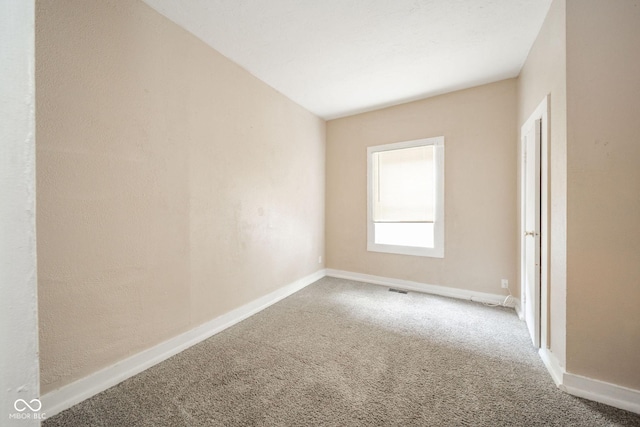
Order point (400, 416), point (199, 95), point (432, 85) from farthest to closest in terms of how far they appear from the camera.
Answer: point (432, 85) → point (199, 95) → point (400, 416)

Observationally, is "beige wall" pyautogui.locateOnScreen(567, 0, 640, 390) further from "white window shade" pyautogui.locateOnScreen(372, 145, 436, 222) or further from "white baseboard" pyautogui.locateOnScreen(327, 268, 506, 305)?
"white window shade" pyautogui.locateOnScreen(372, 145, 436, 222)

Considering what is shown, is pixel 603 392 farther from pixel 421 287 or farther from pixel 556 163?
pixel 421 287

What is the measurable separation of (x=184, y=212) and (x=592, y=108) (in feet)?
9.96

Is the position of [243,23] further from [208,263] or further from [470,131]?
[470,131]

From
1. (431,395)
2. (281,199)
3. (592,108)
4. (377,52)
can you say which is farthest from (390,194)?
(431,395)

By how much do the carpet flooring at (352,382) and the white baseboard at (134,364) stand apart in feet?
0.16

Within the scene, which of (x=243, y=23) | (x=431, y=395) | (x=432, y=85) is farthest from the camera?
(x=432, y=85)

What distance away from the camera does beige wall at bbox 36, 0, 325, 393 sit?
1486 mm

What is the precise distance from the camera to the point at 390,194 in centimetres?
390

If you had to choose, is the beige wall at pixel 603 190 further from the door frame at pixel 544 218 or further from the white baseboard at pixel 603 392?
the door frame at pixel 544 218

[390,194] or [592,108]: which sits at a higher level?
[592,108]

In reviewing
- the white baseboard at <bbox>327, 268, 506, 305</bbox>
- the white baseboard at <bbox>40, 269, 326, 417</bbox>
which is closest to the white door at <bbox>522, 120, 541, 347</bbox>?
the white baseboard at <bbox>327, 268, 506, 305</bbox>

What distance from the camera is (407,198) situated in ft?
12.3

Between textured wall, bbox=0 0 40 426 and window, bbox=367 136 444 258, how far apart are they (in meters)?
3.72
